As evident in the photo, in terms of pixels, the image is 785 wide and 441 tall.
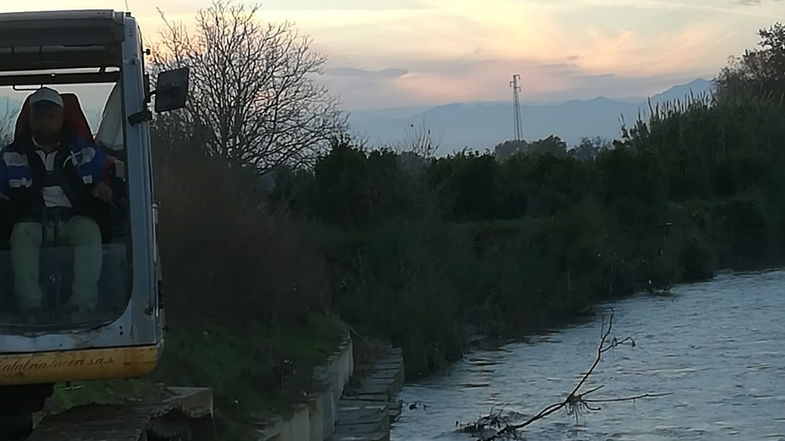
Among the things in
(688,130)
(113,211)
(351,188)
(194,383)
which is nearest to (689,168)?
(688,130)

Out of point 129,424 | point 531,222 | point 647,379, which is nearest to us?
point 129,424

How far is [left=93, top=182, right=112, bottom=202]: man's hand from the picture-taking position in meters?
6.96

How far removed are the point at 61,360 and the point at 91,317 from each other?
0.35m

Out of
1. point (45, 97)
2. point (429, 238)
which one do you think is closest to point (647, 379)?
point (429, 238)

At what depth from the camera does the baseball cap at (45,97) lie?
6.98m

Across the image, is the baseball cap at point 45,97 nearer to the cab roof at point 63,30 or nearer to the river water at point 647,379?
the cab roof at point 63,30

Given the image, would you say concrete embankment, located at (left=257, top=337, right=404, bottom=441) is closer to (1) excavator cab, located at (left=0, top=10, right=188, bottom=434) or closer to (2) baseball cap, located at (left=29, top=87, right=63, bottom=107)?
(1) excavator cab, located at (left=0, top=10, right=188, bottom=434)

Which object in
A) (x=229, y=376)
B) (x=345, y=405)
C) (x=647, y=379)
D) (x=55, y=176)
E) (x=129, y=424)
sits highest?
(x=55, y=176)

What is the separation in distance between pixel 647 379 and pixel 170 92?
19988mm

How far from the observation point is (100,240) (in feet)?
22.9

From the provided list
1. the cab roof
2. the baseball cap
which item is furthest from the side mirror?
the baseball cap

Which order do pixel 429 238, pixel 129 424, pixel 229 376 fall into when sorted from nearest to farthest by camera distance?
1. pixel 129 424
2. pixel 229 376
3. pixel 429 238

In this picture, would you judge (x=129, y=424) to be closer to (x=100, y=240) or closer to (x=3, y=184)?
(x=100, y=240)

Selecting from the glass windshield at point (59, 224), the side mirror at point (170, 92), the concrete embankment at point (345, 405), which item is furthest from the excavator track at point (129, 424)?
the concrete embankment at point (345, 405)
